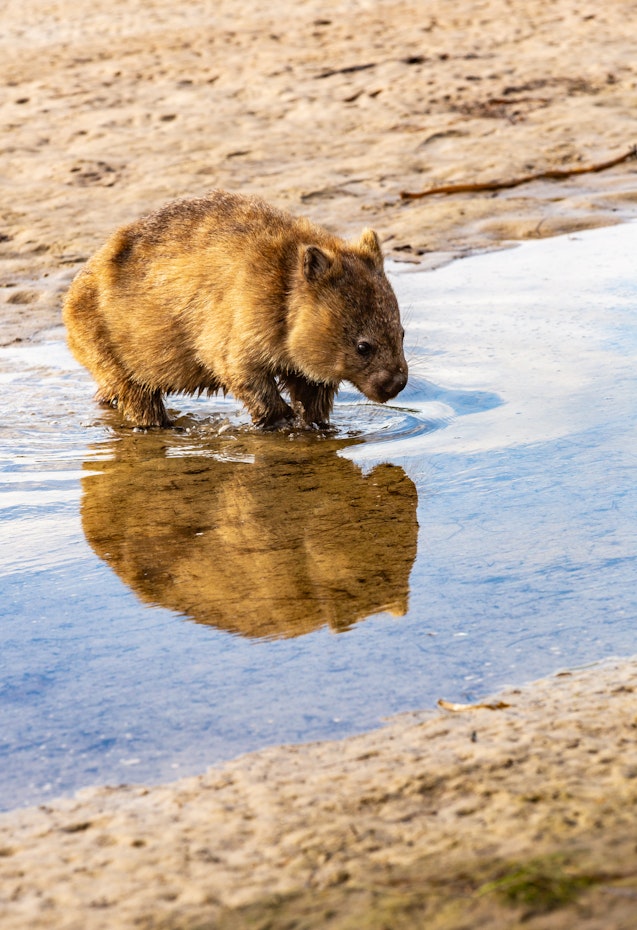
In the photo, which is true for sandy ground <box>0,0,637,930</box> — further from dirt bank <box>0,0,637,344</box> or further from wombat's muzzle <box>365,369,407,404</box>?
wombat's muzzle <box>365,369,407,404</box>

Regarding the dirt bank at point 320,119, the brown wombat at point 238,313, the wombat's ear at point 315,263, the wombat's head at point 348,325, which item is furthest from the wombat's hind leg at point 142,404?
the dirt bank at point 320,119

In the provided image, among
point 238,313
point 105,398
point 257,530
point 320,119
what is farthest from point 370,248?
point 320,119

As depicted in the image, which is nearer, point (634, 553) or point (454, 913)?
point (454, 913)

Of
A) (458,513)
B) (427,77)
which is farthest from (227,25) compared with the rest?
(458,513)

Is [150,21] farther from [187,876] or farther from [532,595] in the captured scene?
[187,876]

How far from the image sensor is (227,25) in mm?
18469

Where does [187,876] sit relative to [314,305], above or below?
above

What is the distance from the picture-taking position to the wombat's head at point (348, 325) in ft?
22.5

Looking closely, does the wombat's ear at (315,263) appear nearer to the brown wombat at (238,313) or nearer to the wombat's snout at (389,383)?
the brown wombat at (238,313)

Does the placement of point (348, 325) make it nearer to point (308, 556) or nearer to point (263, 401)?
point (263, 401)

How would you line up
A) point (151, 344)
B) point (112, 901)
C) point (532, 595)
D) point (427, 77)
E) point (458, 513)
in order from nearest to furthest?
point (112, 901)
point (532, 595)
point (458, 513)
point (151, 344)
point (427, 77)

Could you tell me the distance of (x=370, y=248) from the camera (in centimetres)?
719

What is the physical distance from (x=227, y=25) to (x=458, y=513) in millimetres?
14835

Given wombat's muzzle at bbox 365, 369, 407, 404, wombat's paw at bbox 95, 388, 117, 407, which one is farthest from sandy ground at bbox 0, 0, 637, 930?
wombat's muzzle at bbox 365, 369, 407, 404
